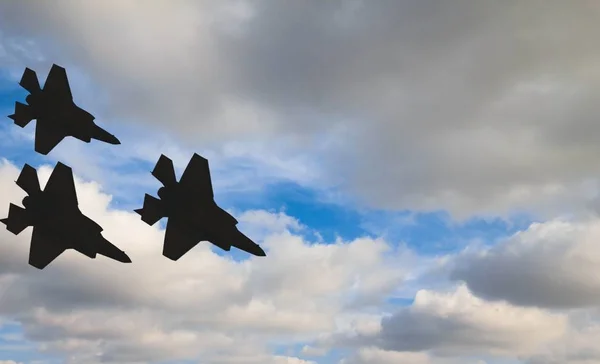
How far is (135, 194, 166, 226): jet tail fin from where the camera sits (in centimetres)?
4350

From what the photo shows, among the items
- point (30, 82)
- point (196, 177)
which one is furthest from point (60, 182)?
point (30, 82)

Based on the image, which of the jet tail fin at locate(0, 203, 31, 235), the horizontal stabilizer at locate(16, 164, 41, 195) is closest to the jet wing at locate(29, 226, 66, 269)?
the jet tail fin at locate(0, 203, 31, 235)

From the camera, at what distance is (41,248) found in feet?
150

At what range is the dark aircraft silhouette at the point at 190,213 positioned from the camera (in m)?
42.5

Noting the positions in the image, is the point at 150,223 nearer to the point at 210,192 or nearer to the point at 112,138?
the point at 210,192

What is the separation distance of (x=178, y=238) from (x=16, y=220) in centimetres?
1237

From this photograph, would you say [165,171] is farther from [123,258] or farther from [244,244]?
[123,258]

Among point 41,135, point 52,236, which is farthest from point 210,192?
point 41,135

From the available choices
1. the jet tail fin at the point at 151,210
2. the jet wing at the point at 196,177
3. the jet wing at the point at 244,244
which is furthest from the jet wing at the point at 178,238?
the jet wing at the point at 196,177

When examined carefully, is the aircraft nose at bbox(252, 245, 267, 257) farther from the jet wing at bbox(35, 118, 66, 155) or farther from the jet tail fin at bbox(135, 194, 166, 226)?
the jet wing at bbox(35, 118, 66, 155)

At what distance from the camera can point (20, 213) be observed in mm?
43906

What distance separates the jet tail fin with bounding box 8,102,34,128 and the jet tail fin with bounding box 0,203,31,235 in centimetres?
882

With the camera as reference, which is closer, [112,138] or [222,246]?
[222,246]

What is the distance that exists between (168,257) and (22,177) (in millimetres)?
12575
